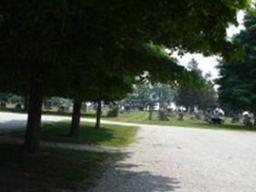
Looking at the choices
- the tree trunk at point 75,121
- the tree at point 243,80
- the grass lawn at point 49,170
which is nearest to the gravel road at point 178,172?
the grass lawn at point 49,170

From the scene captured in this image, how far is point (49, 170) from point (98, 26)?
4168 mm

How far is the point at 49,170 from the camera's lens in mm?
12344

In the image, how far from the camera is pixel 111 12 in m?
8.24

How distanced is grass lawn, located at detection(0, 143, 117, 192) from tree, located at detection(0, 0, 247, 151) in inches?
83.5

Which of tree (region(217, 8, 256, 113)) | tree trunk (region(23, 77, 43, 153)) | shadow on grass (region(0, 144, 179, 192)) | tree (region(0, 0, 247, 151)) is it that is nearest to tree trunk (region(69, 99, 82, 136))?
tree trunk (region(23, 77, 43, 153))

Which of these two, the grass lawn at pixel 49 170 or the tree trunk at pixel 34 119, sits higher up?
the tree trunk at pixel 34 119

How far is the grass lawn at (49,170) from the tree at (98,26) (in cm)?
212

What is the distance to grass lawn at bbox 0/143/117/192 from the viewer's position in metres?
10.2

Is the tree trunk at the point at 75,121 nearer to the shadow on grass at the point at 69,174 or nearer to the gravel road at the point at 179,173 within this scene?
the gravel road at the point at 179,173

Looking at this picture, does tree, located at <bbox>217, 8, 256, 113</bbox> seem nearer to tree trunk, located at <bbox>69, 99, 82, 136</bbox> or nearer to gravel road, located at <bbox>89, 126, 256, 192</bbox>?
tree trunk, located at <bbox>69, 99, 82, 136</bbox>

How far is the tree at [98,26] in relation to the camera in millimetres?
7344

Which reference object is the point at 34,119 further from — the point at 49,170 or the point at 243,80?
the point at 243,80

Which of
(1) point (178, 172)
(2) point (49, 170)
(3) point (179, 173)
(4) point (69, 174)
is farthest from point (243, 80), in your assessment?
(4) point (69, 174)

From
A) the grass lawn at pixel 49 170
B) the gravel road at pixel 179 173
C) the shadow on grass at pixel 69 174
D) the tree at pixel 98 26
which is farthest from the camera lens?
the gravel road at pixel 179 173
